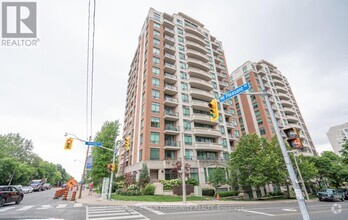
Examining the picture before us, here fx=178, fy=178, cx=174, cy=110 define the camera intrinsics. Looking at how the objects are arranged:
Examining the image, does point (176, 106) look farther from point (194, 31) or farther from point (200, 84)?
point (194, 31)

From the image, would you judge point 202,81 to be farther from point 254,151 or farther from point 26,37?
point 26,37

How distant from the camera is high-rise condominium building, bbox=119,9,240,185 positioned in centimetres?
3100

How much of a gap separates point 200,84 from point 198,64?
6.04 metres

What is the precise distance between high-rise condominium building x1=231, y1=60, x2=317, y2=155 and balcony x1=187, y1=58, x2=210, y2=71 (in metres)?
20.9

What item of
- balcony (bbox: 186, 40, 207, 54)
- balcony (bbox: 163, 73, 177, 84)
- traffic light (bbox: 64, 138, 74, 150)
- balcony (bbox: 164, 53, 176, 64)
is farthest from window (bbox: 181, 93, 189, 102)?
traffic light (bbox: 64, 138, 74, 150)

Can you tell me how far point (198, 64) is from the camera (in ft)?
141

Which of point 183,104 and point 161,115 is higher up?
point 183,104

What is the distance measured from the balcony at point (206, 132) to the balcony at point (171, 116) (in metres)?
4.17

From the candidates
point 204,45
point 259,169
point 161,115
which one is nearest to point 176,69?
point 161,115

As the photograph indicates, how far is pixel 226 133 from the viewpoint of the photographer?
Result: 3831 centimetres

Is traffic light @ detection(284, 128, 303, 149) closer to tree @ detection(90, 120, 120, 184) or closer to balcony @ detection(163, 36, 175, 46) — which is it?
tree @ detection(90, 120, 120, 184)

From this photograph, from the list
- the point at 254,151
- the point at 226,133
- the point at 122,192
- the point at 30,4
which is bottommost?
the point at 122,192

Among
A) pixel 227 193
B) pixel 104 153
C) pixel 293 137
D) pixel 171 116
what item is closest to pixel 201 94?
pixel 171 116

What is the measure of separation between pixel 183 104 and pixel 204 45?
2243 centimetres
